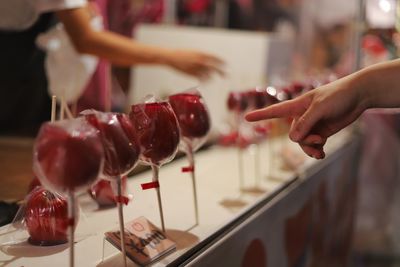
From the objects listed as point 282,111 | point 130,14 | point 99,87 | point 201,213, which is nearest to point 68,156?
point 282,111

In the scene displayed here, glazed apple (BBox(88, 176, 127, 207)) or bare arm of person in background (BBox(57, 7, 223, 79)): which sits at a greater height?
bare arm of person in background (BBox(57, 7, 223, 79))

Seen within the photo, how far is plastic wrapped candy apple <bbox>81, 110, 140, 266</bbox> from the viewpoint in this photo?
2.57 ft

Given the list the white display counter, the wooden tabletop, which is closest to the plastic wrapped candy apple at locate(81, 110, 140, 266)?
the white display counter

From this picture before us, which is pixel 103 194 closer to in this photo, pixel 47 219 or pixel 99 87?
pixel 47 219

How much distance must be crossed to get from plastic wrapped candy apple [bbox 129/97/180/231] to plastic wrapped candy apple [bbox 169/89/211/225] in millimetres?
174

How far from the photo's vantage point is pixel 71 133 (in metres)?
0.69

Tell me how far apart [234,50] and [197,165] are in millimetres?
1257

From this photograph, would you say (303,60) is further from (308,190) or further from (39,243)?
(39,243)

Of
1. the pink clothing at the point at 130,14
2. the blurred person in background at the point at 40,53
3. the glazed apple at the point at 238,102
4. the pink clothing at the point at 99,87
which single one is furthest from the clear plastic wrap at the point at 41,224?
the pink clothing at the point at 130,14

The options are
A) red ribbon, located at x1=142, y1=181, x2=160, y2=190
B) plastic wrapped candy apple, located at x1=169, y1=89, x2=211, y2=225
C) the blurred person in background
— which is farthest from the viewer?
the blurred person in background

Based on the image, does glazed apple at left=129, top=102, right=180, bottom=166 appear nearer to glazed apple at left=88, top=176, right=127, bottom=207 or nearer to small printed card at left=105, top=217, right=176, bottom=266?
small printed card at left=105, top=217, right=176, bottom=266

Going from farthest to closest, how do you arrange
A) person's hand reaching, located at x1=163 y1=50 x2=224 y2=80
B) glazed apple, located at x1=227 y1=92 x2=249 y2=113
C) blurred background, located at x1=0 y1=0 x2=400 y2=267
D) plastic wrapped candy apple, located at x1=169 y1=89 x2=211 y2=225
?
blurred background, located at x1=0 y1=0 x2=400 y2=267
person's hand reaching, located at x1=163 y1=50 x2=224 y2=80
glazed apple, located at x1=227 y1=92 x2=249 y2=113
plastic wrapped candy apple, located at x1=169 y1=89 x2=211 y2=225

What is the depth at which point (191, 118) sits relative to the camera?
114 centimetres

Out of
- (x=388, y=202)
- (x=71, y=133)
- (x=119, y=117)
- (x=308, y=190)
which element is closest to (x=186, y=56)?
(x=308, y=190)
